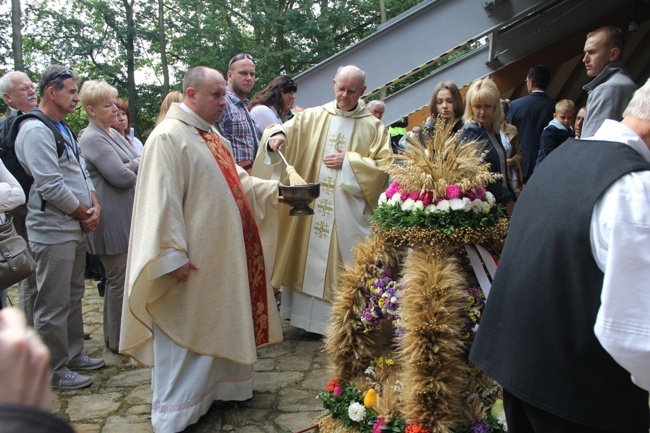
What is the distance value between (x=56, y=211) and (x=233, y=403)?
1736 mm

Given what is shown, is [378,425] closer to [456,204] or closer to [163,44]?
[456,204]

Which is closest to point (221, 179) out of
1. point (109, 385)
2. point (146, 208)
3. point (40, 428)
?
point (146, 208)

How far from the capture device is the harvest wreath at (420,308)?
2.84 meters

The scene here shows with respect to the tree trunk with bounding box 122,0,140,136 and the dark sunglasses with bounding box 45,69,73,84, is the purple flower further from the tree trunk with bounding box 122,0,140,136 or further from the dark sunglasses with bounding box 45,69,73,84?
the tree trunk with bounding box 122,0,140,136

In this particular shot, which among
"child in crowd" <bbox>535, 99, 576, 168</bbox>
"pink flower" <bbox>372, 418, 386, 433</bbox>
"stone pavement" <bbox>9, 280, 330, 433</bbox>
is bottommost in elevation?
"stone pavement" <bbox>9, 280, 330, 433</bbox>

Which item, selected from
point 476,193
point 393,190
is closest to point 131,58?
point 393,190

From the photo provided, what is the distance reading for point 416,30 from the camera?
7062 mm

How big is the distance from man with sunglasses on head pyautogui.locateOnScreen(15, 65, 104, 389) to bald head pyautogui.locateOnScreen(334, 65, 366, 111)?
77.5 inches

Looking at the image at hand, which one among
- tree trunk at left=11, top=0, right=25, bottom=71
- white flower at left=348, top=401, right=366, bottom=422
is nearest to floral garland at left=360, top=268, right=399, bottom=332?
white flower at left=348, top=401, right=366, bottom=422

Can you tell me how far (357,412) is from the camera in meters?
3.13

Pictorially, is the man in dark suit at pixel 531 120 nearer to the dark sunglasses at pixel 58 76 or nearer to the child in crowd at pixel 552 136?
the child in crowd at pixel 552 136

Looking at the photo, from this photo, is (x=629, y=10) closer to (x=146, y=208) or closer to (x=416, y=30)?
(x=416, y=30)

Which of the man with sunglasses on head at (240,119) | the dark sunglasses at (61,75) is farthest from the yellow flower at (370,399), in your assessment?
the dark sunglasses at (61,75)

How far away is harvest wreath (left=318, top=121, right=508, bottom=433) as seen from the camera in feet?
9.30
